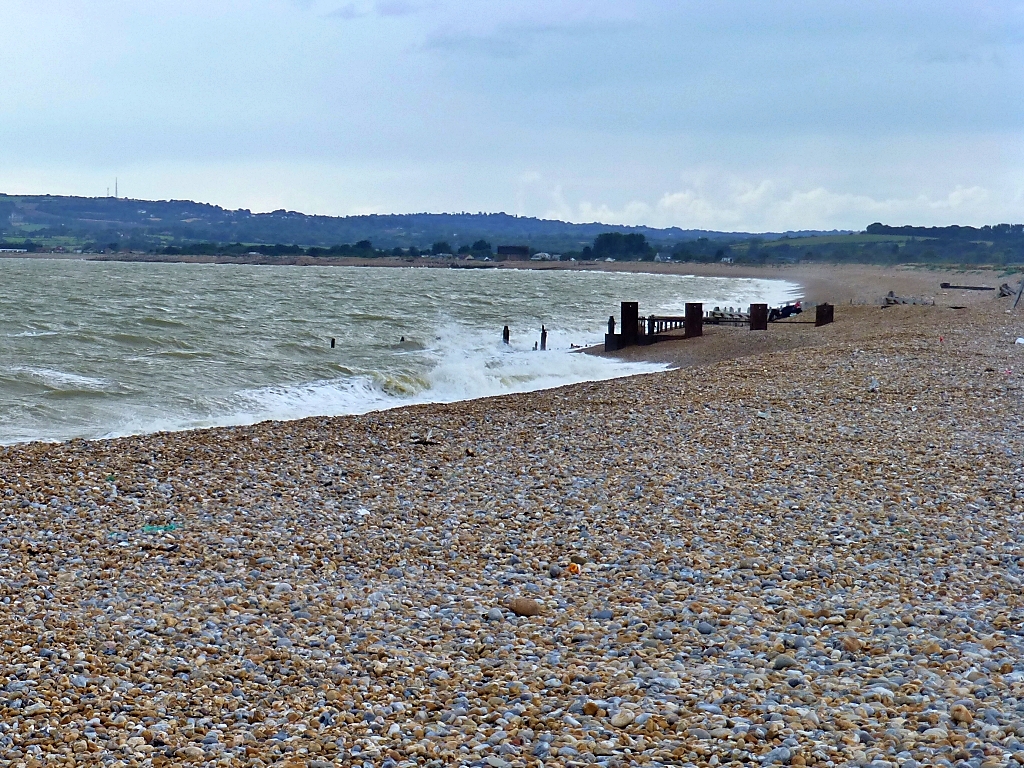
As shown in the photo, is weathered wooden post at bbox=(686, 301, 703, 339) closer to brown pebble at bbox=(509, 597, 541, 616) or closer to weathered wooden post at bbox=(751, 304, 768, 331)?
weathered wooden post at bbox=(751, 304, 768, 331)

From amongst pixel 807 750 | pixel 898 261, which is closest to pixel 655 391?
pixel 807 750

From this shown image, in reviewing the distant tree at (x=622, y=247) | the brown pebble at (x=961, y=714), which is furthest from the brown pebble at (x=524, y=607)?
the distant tree at (x=622, y=247)

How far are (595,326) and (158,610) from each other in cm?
3517

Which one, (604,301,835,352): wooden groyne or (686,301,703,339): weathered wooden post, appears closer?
(604,301,835,352): wooden groyne

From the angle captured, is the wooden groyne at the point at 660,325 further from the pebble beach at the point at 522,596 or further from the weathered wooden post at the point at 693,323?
the pebble beach at the point at 522,596

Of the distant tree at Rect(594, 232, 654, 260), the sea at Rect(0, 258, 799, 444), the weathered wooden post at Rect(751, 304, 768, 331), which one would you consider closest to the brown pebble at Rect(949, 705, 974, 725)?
the sea at Rect(0, 258, 799, 444)

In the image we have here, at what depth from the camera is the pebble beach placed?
4234 mm

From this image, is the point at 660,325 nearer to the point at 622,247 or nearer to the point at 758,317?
the point at 758,317

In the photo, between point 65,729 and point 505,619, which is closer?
point 65,729

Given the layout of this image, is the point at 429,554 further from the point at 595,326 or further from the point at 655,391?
the point at 595,326

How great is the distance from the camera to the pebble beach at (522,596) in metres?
4.23

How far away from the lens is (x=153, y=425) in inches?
604

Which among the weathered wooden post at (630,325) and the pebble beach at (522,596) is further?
the weathered wooden post at (630,325)

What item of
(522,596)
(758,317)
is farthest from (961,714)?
(758,317)
